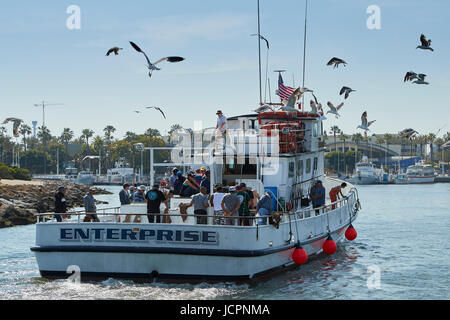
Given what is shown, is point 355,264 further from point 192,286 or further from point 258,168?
point 192,286

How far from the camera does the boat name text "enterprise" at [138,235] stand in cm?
1437

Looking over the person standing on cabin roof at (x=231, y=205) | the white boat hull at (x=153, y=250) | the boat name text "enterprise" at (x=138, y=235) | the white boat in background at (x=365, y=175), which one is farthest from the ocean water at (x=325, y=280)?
the white boat in background at (x=365, y=175)

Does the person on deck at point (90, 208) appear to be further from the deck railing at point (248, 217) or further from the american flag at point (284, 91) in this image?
the american flag at point (284, 91)

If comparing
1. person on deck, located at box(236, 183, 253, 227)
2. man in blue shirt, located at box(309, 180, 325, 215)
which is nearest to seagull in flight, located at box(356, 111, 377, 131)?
man in blue shirt, located at box(309, 180, 325, 215)

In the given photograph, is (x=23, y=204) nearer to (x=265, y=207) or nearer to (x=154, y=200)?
(x=154, y=200)

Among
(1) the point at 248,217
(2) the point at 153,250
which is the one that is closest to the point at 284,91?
(1) the point at 248,217

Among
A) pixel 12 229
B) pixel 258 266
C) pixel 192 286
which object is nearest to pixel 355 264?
pixel 258 266


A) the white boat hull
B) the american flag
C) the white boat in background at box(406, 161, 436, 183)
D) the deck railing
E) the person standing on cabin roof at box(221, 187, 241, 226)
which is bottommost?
the white boat in background at box(406, 161, 436, 183)

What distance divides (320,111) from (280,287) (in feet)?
33.8

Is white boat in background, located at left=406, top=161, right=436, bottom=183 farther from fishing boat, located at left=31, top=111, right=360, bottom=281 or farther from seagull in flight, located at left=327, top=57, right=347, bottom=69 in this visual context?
fishing boat, located at left=31, top=111, right=360, bottom=281

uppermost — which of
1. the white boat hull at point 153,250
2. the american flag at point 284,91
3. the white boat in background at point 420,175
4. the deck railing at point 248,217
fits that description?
the american flag at point 284,91

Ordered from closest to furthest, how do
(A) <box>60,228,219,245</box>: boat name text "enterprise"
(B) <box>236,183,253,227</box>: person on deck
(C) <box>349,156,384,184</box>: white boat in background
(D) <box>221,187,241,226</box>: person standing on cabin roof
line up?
1. (A) <box>60,228,219,245</box>: boat name text "enterprise"
2. (D) <box>221,187,241,226</box>: person standing on cabin roof
3. (B) <box>236,183,253,227</box>: person on deck
4. (C) <box>349,156,384,184</box>: white boat in background

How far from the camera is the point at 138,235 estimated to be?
1456 cm

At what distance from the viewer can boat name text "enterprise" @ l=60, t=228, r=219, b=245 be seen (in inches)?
566
